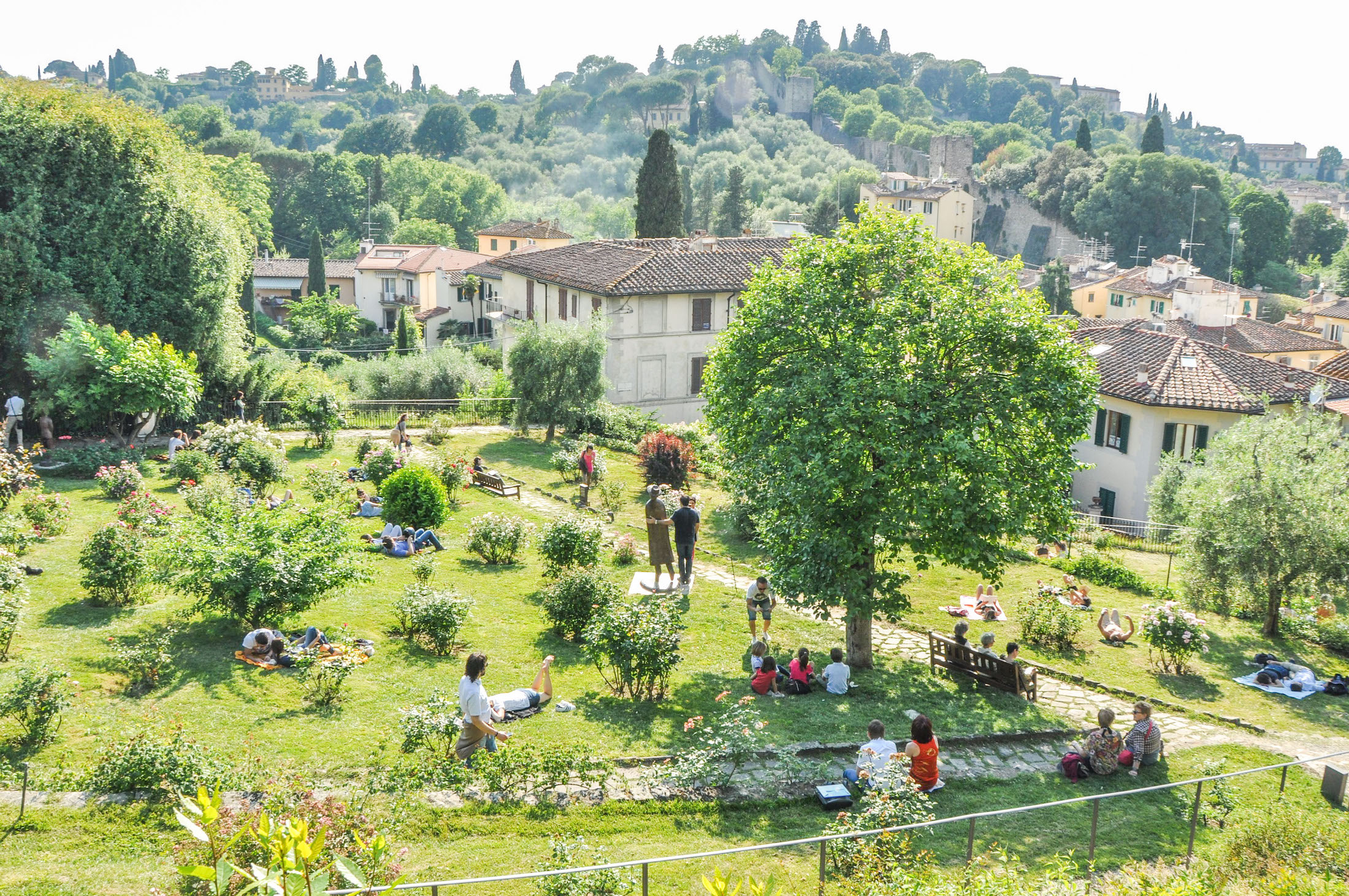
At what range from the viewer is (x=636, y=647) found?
11898mm

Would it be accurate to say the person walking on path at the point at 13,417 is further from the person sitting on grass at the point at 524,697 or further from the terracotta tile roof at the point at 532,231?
the terracotta tile roof at the point at 532,231

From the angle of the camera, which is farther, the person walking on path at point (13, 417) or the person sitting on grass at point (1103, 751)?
the person walking on path at point (13, 417)

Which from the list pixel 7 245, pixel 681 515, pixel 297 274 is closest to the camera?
pixel 681 515

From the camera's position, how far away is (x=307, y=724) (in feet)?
34.1

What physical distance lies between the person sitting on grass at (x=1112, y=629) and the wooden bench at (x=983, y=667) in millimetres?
2716

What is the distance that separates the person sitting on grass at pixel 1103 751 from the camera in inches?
457

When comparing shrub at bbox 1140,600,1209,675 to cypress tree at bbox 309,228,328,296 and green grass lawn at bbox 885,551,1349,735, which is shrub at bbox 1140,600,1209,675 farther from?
cypress tree at bbox 309,228,328,296

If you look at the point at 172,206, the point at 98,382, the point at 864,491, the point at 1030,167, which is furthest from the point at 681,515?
the point at 1030,167

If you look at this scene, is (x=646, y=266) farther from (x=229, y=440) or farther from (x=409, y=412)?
(x=229, y=440)

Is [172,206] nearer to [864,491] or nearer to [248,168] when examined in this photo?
[864,491]

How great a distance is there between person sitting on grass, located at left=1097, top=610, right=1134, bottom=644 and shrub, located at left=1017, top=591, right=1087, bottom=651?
1.65 ft

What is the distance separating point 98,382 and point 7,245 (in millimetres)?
4950

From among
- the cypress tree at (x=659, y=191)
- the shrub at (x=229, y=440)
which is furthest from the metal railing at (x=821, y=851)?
the cypress tree at (x=659, y=191)

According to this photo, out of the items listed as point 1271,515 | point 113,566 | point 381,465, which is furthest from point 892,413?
point 381,465
